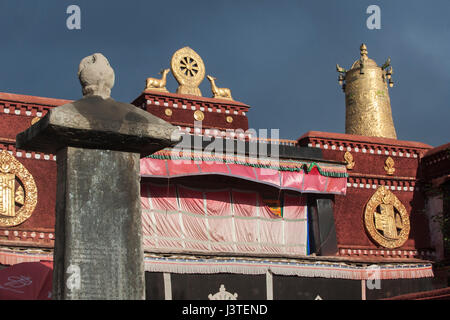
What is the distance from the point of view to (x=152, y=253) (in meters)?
17.0

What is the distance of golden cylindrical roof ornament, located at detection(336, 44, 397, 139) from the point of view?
26469 mm

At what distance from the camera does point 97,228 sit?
5.91 meters

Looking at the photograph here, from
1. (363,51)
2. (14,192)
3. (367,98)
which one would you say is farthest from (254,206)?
(363,51)

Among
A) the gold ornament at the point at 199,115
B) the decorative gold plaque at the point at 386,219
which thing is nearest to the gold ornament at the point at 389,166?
the decorative gold plaque at the point at 386,219

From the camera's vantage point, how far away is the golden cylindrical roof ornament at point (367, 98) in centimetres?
2647

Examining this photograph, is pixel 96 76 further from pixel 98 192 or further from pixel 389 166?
pixel 389 166

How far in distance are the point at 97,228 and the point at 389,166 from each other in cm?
1717

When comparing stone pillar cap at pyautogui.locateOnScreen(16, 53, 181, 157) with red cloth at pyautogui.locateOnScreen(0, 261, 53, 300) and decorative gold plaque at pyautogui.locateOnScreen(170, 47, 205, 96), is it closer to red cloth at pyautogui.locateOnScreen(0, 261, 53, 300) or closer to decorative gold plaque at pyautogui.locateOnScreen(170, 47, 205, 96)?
red cloth at pyautogui.locateOnScreen(0, 261, 53, 300)

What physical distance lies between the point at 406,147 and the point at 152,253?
9.72 m

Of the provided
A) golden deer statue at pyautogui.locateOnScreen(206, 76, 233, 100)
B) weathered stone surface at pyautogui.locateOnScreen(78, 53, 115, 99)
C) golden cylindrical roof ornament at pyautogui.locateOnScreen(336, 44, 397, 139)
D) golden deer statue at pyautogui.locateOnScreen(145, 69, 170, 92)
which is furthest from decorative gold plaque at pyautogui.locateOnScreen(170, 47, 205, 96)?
weathered stone surface at pyautogui.locateOnScreen(78, 53, 115, 99)

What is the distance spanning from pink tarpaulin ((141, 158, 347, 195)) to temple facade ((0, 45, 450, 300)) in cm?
3

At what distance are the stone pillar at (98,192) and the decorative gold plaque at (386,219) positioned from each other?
1572 centimetres

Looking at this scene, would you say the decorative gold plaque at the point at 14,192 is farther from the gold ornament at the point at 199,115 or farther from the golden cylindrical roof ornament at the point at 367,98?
the golden cylindrical roof ornament at the point at 367,98
